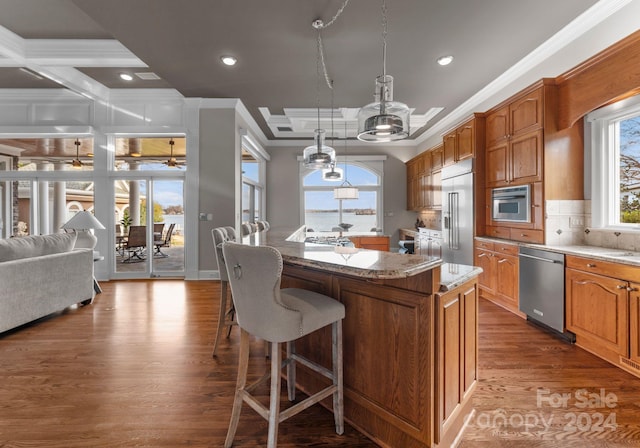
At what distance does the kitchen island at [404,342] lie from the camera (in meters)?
1.33

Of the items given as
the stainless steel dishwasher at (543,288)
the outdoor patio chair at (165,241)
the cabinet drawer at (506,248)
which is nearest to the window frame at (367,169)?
the outdoor patio chair at (165,241)

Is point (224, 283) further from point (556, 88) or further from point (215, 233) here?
point (556, 88)

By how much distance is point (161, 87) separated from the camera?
5.11 m

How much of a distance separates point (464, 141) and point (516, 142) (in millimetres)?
972

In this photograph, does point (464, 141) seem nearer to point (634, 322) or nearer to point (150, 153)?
point (634, 322)

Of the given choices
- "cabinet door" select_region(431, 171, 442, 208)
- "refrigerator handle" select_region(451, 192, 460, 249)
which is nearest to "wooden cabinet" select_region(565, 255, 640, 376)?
"refrigerator handle" select_region(451, 192, 460, 249)

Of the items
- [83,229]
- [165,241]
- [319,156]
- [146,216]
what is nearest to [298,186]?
[165,241]

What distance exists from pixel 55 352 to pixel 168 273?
2.95 m

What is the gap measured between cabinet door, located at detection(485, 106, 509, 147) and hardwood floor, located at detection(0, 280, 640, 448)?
233 cm

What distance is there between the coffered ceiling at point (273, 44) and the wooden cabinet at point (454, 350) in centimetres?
266

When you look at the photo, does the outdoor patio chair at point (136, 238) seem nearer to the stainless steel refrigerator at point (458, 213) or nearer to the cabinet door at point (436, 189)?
the stainless steel refrigerator at point (458, 213)

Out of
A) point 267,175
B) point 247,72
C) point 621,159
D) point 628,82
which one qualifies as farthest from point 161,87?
point 621,159

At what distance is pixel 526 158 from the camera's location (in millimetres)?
3387

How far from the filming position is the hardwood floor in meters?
1.60
